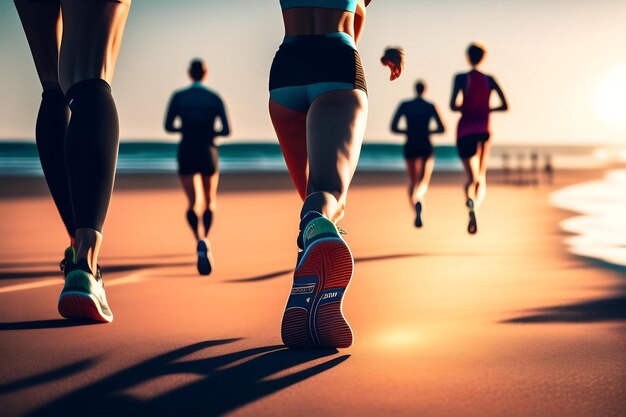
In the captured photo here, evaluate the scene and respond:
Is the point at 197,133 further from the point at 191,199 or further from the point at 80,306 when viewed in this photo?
the point at 80,306

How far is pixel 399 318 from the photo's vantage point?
163 inches

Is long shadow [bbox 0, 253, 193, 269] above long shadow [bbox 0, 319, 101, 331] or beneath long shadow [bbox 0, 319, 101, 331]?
beneath

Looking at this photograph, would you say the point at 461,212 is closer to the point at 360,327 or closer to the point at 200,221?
the point at 200,221

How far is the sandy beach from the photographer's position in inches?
98.0

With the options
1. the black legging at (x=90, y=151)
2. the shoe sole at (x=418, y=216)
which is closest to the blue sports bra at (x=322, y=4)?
the black legging at (x=90, y=151)

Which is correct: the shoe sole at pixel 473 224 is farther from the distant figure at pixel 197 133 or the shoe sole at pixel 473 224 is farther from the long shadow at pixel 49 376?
the long shadow at pixel 49 376

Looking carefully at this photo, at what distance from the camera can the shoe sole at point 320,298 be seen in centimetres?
293

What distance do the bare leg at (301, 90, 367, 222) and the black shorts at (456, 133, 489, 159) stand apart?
6.56 metres

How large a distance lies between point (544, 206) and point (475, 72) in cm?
648

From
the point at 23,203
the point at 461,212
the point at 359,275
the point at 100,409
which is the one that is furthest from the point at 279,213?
the point at 100,409

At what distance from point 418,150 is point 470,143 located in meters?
2.06

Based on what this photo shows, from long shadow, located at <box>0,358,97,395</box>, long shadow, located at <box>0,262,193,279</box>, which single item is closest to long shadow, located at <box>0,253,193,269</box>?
long shadow, located at <box>0,262,193,279</box>

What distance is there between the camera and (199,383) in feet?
8.77

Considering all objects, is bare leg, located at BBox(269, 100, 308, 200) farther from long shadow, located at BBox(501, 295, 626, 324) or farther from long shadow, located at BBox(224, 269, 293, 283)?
long shadow, located at BBox(224, 269, 293, 283)
